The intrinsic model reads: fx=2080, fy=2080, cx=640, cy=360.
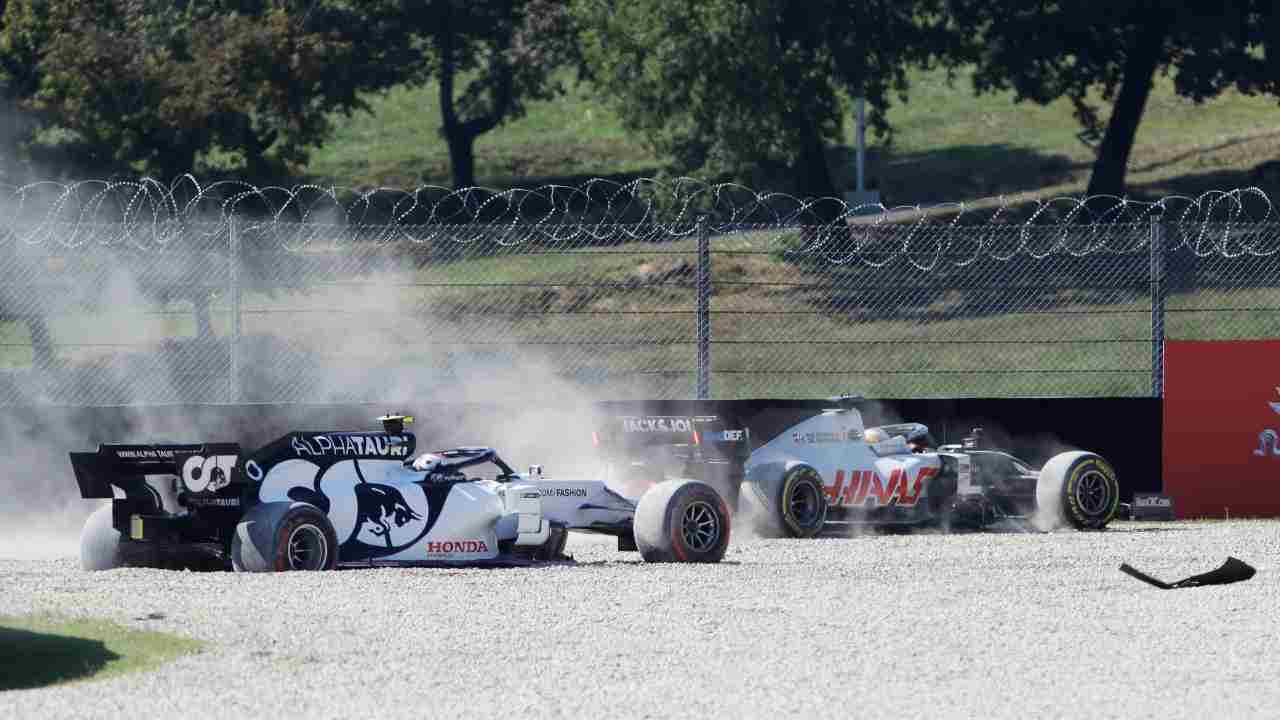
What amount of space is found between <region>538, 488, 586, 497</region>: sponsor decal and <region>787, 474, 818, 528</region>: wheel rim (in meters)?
2.59

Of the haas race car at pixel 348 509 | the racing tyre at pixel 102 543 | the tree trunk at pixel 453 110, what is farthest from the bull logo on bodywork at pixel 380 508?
the tree trunk at pixel 453 110

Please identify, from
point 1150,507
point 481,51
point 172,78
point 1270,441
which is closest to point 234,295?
point 1150,507

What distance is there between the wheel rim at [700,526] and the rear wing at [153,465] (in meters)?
2.95

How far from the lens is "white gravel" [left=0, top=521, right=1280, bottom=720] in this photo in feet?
27.5

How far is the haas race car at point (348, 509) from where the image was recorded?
40.2 feet

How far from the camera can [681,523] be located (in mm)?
13375

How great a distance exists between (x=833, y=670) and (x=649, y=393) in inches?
496

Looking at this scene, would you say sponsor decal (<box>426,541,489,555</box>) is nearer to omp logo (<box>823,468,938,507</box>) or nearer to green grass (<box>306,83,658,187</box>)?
omp logo (<box>823,468,938,507</box>)

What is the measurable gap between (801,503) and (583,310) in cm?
443

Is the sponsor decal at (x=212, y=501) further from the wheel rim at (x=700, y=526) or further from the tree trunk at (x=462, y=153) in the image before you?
the tree trunk at (x=462, y=153)

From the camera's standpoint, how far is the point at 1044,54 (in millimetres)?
37656

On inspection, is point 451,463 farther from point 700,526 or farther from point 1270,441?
point 1270,441

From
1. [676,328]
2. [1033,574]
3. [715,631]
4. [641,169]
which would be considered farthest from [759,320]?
[641,169]

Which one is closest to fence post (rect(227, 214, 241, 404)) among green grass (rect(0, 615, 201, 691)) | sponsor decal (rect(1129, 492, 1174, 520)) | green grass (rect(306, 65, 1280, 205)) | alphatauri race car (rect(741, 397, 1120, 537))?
alphatauri race car (rect(741, 397, 1120, 537))
